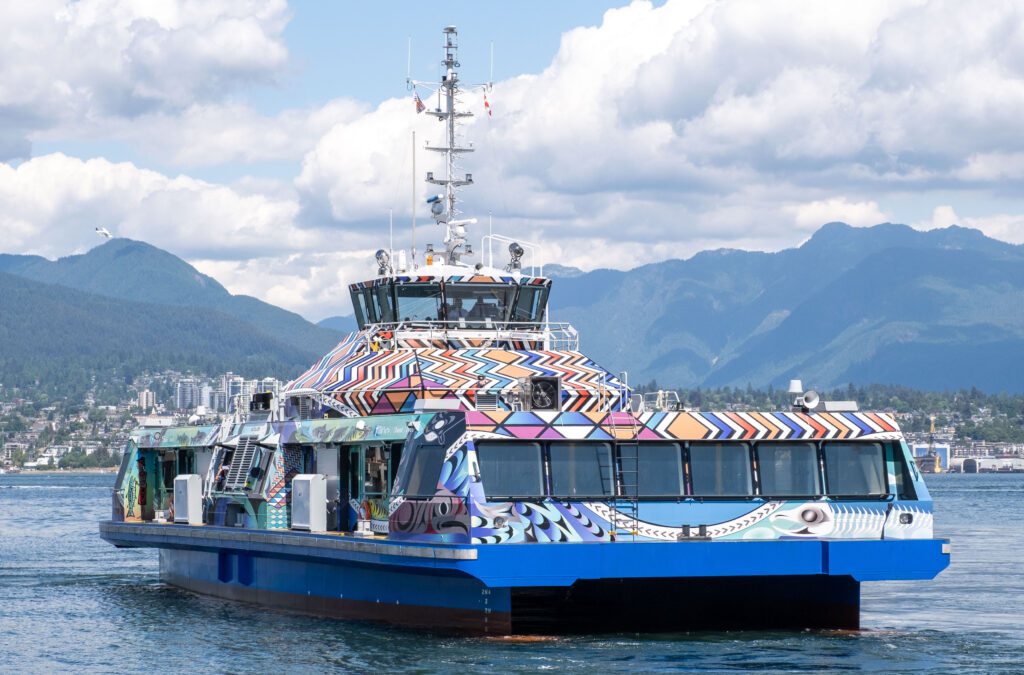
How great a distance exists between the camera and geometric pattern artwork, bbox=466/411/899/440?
69.6 ft

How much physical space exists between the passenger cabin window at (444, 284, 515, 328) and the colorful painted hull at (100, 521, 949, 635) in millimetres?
5084

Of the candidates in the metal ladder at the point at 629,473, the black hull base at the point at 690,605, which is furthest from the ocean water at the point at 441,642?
the metal ladder at the point at 629,473

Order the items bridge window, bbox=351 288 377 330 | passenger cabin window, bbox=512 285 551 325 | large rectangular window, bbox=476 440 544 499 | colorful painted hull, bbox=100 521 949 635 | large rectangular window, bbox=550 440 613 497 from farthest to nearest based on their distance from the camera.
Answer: bridge window, bbox=351 288 377 330 → passenger cabin window, bbox=512 285 551 325 → large rectangular window, bbox=550 440 613 497 → large rectangular window, bbox=476 440 544 499 → colorful painted hull, bbox=100 521 949 635

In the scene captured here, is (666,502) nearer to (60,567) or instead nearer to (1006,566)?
(1006,566)

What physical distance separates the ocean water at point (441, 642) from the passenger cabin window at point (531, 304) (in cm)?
→ 650

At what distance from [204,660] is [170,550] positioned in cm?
1091

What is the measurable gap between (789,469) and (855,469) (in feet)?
3.15

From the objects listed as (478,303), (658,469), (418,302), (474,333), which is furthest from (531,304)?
(658,469)

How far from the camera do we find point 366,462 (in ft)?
78.5

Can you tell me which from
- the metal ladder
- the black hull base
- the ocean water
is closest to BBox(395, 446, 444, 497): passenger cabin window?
the black hull base

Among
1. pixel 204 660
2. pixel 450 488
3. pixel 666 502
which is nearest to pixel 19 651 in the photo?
pixel 204 660

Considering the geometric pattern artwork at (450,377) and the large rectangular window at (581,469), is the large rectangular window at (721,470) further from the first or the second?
the geometric pattern artwork at (450,377)

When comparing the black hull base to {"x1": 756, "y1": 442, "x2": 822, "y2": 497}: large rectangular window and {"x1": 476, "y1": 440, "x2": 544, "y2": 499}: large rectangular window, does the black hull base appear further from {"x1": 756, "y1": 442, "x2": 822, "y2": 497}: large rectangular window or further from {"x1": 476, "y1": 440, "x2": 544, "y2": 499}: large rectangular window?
{"x1": 476, "y1": 440, "x2": 544, "y2": 499}: large rectangular window

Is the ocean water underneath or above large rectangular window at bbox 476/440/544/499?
underneath
